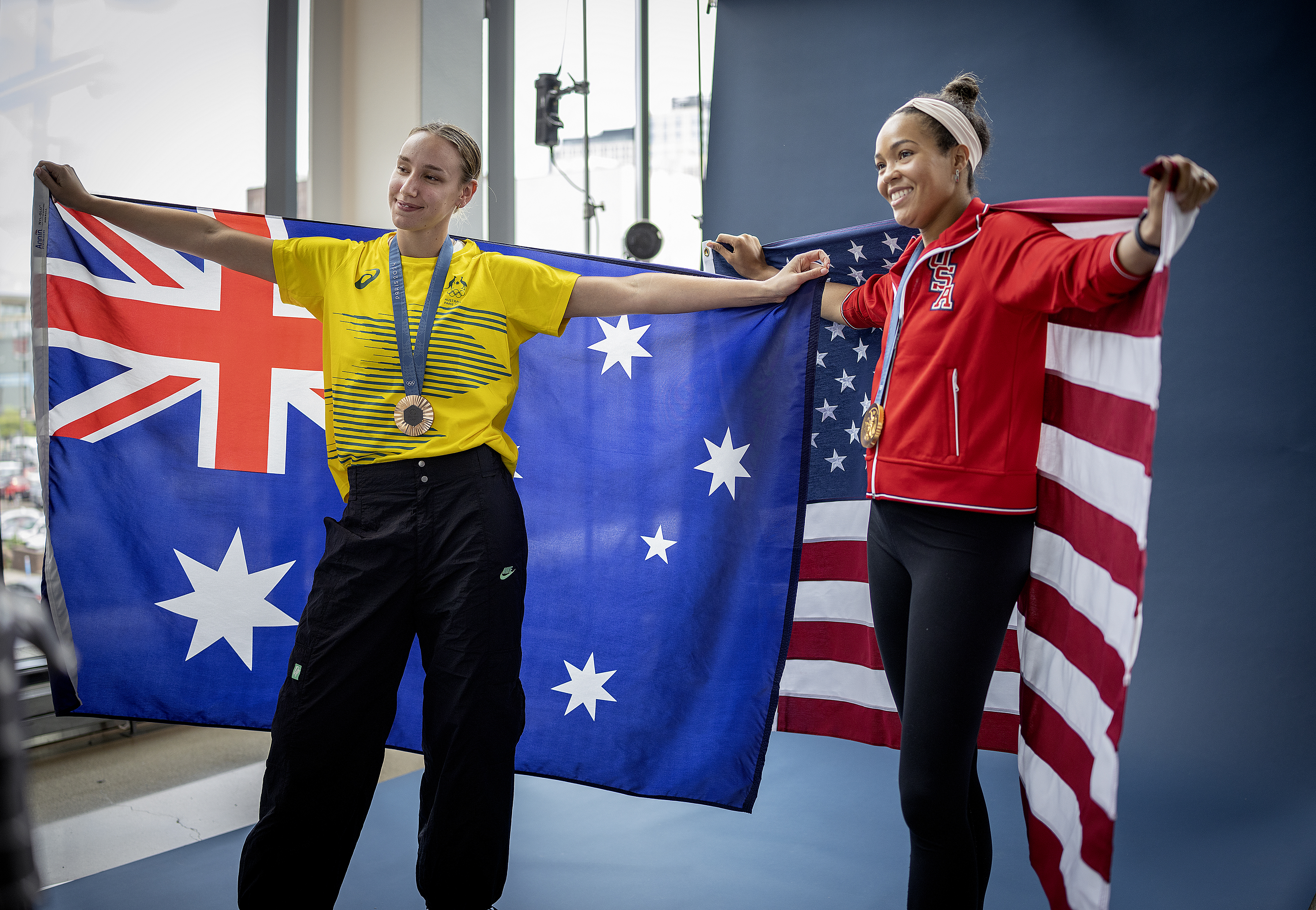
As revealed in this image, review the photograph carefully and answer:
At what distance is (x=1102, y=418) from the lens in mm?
1572

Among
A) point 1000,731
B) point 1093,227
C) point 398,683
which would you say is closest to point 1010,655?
point 1000,731

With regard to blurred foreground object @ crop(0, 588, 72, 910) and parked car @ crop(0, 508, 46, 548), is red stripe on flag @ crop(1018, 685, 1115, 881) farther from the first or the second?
parked car @ crop(0, 508, 46, 548)

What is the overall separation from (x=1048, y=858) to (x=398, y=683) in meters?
1.25

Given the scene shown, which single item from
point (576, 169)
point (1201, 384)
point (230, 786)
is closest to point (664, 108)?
point (576, 169)

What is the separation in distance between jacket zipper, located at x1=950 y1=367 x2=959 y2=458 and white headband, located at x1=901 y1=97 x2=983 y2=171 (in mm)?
439

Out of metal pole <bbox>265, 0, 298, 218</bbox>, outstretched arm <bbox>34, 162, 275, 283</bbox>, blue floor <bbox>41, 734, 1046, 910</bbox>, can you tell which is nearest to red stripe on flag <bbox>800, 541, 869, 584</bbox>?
blue floor <bbox>41, 734, 1046, 910</bbox>

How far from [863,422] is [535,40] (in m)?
3.63

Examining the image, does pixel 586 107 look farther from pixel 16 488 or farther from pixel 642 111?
pixel 16 488

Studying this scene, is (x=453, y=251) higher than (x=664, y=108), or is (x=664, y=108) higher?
(x=664, y=108)

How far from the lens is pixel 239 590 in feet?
7.19

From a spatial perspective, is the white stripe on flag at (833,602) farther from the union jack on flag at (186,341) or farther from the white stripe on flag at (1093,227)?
the union jack on flag at (186,341)

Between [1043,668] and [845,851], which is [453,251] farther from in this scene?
[845,851]

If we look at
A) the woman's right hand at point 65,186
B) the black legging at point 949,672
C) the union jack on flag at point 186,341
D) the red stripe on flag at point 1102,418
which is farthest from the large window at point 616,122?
the black legging at point 949,672

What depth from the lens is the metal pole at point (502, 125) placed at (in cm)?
404
